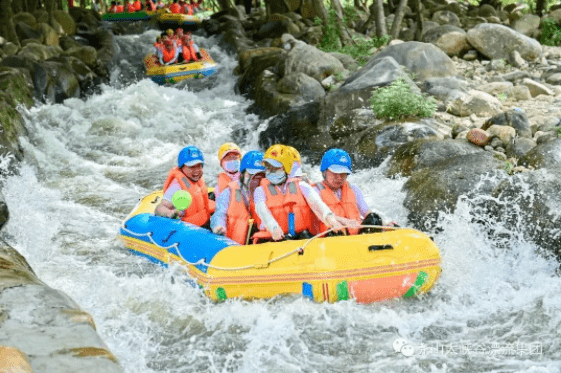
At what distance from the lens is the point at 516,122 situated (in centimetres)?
827

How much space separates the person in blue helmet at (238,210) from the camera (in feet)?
19.8

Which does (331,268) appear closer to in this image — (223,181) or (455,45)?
(223,181)

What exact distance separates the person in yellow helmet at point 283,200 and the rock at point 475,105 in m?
4.51

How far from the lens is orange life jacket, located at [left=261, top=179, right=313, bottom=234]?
5754 millimetres

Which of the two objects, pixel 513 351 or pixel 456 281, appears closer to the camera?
pixel 513 351

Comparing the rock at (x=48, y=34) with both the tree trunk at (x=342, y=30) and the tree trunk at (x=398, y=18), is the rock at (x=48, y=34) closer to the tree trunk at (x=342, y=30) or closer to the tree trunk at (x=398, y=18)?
the tree trunk at (x=342, y=30)

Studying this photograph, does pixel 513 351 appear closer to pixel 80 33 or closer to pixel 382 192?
pixel 382 192

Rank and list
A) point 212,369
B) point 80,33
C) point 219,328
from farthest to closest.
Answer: point 80,33 → point 219,328 → point 212,369

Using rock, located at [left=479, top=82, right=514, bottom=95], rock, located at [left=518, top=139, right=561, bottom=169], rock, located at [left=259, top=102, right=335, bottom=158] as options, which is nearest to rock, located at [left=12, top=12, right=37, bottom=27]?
rock, located at [left=259, top=102, right=335, bottom=158]

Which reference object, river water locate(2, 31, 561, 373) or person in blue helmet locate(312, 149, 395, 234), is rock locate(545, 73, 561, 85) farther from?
person in blue helmet locate(312, 149, 395, 234)

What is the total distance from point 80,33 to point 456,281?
62.7 feet

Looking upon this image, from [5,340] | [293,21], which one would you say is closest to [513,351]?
[5,340]

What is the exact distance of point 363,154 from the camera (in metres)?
9.09

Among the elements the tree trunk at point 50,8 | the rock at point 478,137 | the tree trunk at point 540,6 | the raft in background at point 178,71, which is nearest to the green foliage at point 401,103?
the rock at point 478,137
